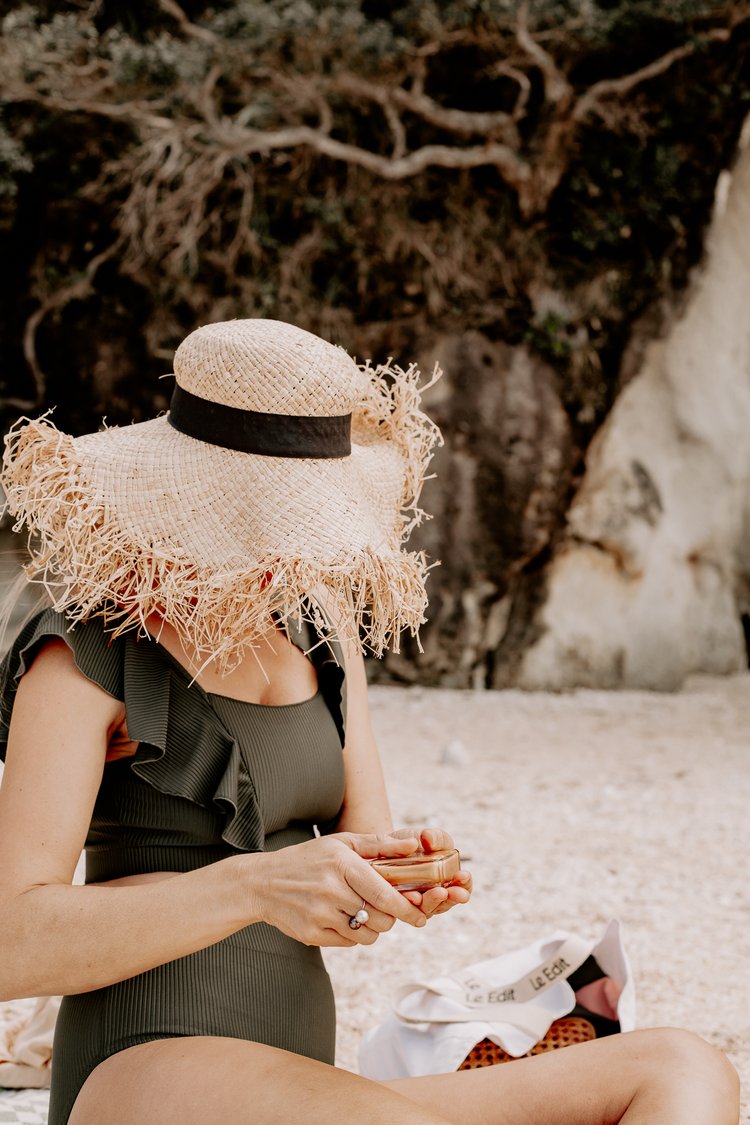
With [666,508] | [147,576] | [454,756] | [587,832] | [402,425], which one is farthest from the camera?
[666,508]

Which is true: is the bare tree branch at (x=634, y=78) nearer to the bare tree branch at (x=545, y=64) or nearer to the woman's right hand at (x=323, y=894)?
the bare tree branch at (x=545, y=64)

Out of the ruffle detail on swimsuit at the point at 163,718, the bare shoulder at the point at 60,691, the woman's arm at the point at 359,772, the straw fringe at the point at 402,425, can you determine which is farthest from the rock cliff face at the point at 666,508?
the bare shoulder at the point at 60,691

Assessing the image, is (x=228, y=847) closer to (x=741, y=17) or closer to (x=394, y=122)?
(x=394, y=122)

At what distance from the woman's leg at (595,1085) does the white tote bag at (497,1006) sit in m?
0.48

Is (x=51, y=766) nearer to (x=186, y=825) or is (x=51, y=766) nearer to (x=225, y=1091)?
(x=186, y=825)

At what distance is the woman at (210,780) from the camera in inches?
54.4

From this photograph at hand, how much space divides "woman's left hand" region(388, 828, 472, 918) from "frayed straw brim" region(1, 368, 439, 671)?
1.27ft

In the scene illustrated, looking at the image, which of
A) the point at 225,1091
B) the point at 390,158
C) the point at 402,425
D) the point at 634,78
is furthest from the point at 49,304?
the point at 225,1091

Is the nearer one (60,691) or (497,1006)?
(60,691)

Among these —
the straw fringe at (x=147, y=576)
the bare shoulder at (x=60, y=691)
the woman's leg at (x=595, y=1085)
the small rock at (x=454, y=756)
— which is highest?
the straw fringe at (x=147, y=576)

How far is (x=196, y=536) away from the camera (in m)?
1.67

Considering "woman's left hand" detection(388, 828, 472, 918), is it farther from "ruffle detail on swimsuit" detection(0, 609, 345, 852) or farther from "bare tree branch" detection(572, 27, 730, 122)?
"bare tree branch" detection(572, 27, 730, 122)

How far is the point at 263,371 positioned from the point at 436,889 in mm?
779

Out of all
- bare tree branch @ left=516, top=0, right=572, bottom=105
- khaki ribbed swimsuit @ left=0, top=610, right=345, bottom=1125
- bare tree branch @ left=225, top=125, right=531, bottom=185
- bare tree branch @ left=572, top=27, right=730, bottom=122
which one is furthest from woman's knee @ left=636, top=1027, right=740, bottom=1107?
bare tree branch @ left=572, top=27, right=730, bottom=122
